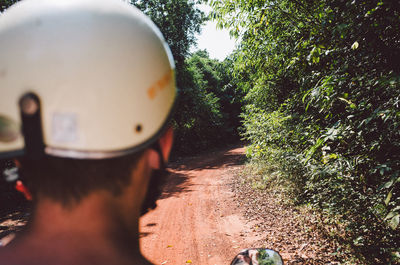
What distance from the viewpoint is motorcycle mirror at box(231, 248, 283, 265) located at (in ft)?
4.17

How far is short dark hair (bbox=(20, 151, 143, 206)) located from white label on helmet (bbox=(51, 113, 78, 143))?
0.29 feet

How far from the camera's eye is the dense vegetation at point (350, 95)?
7.57ft

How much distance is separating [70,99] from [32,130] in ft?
0.59

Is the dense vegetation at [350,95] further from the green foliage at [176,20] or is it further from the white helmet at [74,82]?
the green foliage at [176,20]

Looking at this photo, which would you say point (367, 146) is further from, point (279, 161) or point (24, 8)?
point (279, 161)

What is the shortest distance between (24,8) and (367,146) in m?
3.32

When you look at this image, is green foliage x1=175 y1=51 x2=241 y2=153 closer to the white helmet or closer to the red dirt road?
the red dirt road

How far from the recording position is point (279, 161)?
719cm

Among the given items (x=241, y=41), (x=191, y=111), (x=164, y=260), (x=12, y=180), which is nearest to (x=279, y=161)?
(x=241, y=41)

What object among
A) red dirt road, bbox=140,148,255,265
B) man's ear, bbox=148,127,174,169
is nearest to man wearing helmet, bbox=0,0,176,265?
man's ear, bbox=148,127,174,169

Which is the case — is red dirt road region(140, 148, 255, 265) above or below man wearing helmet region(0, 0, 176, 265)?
A: below

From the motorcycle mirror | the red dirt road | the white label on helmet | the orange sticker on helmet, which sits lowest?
the red dirt road

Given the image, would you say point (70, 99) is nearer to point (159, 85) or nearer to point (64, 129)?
point (64, 129)

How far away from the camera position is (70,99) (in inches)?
35.7
